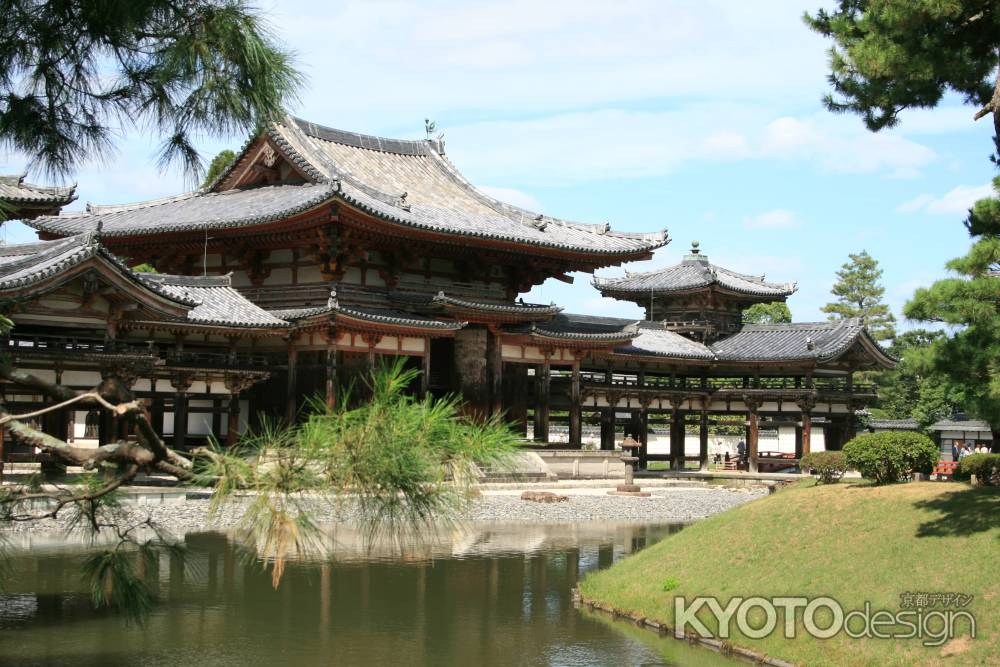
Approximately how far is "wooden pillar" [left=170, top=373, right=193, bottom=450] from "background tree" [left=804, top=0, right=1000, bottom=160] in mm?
19133

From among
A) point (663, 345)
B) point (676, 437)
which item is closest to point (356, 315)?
point (663, 345)

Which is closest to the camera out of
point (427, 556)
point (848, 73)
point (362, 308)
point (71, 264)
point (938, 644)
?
point (938, 644)

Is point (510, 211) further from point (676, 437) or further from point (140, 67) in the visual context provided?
point (140, 67)

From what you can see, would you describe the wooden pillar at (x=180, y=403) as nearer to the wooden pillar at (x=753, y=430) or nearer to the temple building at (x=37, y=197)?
the temple building at (x=37, y=197)

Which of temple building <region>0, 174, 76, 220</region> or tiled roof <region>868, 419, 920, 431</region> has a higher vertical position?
temple building <region>0, 174, 76, 220</region>

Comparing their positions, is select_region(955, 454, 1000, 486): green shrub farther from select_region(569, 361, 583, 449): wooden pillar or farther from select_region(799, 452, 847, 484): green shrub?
select_region(569, 361, 583, 449): wooden pillar

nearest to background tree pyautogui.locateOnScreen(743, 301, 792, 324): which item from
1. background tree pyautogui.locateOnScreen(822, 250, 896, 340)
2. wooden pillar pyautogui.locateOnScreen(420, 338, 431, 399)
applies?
background tree pyautogui.locateOnScreen(822, 250, 896, 340)

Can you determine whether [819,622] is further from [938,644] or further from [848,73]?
[848,73]

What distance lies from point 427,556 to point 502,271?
1832cm

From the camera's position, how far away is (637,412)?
42.2 metres

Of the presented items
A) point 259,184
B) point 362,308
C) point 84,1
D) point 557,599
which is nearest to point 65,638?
point 557,599

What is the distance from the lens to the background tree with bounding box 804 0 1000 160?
13.2m

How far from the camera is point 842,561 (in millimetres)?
14469
